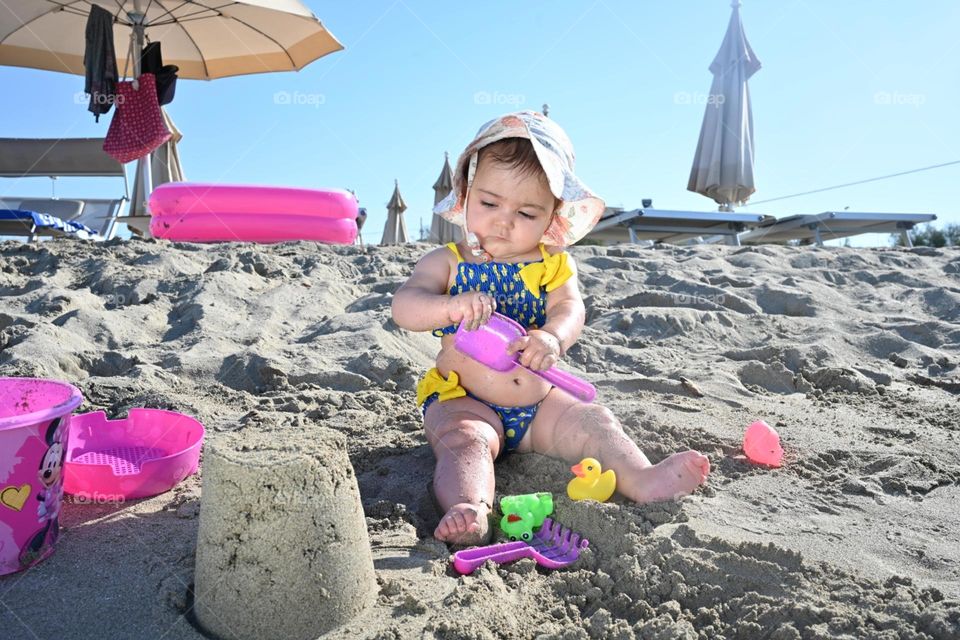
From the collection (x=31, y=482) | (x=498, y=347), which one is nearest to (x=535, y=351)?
(x=498, y=347)

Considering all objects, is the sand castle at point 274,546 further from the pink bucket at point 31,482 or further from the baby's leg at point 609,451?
the baby's leg at point 609,451

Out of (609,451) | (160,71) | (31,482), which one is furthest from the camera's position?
(160,71)

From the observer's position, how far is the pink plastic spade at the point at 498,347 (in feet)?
5.26

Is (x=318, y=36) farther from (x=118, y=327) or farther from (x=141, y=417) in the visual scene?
(x=141, y=417)

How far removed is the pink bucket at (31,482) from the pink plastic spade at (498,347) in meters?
0.81

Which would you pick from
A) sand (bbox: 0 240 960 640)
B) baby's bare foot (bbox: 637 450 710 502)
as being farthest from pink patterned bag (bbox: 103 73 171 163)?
baby's bare foot (bbox: 637 450 710 502)

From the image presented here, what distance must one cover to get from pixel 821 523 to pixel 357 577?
98 centimetres

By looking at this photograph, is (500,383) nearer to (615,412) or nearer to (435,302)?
(435,302)

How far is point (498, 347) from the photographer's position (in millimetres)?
1617

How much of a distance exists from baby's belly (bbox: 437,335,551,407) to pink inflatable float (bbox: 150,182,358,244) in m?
4.61

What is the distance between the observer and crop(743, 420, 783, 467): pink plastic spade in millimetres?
1846

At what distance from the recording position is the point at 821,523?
1475mm

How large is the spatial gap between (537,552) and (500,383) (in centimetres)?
63

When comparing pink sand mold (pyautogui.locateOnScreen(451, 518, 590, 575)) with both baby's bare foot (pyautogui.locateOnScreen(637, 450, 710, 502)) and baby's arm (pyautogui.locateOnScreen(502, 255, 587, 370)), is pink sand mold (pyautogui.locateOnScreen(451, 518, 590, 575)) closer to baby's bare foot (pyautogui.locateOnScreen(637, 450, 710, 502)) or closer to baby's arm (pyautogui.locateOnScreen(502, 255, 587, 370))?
baby's bare foot (pyautogui.locateOnScreen(637, 450, 710, 502))
